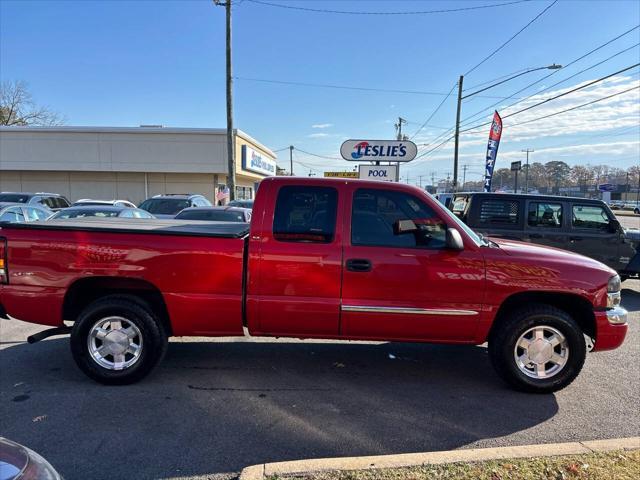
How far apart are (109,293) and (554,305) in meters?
4.38

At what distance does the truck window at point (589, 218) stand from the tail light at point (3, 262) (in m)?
8.77

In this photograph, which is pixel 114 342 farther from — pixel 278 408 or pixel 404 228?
pixel 404 228

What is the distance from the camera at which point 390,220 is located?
3863 millimetres

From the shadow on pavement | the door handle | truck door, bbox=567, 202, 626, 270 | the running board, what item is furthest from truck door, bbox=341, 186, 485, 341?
truck door, bbox=567, 202, 626, 270

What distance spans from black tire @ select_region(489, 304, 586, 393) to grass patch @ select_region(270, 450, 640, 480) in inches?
44.0

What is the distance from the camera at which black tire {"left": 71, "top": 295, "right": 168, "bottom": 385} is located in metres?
3.86

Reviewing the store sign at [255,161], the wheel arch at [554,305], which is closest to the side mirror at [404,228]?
the wheel arch at [554,305]

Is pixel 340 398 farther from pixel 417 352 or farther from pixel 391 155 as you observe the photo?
pixel 391 155

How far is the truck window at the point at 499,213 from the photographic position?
25.6 ft

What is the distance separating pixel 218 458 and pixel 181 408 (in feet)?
2.77

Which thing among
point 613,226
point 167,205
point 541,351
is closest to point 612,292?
point 541,351

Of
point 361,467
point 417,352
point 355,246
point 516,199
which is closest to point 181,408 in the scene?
point 361,467

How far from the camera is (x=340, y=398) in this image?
379 cm

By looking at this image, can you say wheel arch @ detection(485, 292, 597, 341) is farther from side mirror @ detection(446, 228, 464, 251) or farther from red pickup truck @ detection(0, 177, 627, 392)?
side mirror @ detection(446, 228, 464, 251)
